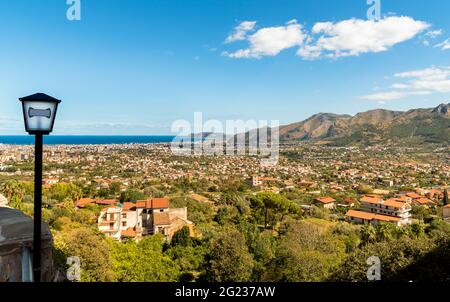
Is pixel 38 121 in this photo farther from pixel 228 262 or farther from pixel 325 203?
pixel 325 203

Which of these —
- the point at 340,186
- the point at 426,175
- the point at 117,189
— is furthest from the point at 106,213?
the point at 426,175

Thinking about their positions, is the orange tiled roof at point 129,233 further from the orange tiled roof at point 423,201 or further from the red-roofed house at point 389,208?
the orange tiled roof at point 423,201

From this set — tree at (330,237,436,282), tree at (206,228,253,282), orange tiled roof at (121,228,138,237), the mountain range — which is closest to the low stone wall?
tree at (330,237,436,282)

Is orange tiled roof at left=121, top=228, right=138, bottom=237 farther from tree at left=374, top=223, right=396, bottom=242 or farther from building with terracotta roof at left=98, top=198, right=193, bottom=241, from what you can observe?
tree at left=374, top=223, right=396, bottom=242

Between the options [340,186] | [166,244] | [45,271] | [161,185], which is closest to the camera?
[45,271]

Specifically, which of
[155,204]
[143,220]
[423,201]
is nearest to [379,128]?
[423,201]
